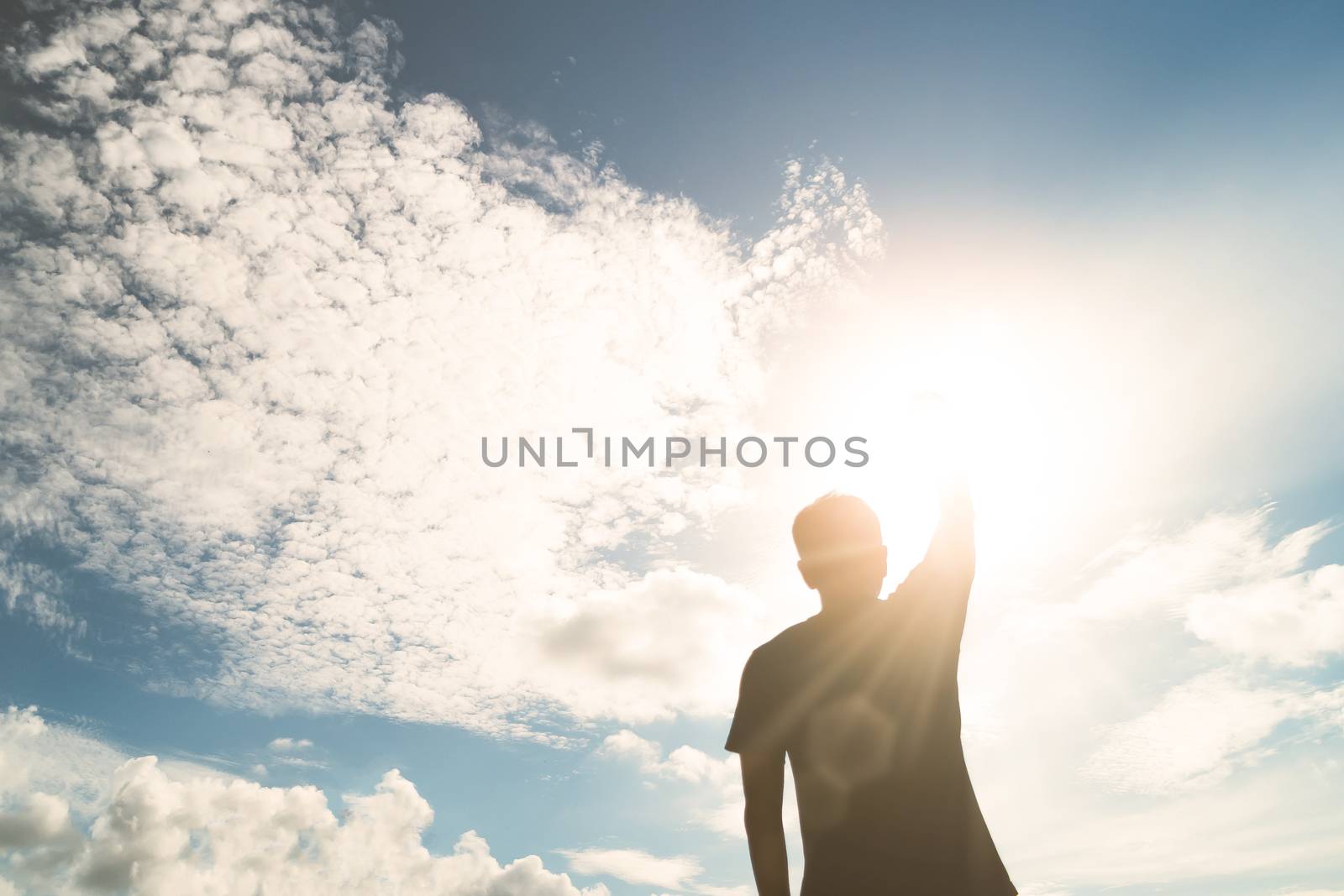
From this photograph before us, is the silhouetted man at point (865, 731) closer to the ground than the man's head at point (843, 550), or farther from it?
closer to the ground

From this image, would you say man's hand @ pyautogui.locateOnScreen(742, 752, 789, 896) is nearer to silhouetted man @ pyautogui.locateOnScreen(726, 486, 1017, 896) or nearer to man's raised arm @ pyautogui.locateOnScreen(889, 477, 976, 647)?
silhouetted man @ pyautogui.locateOnScreen(726, 486, 1017, 896)

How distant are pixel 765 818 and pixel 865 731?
61cm

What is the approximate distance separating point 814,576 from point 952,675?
778 mm

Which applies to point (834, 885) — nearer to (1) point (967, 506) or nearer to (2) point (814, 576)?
(2) point (814, 576)

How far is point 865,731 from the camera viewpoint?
12.0 feet

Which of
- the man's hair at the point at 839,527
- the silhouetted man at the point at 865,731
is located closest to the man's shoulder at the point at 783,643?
the silhouetted man at the point at 865,731

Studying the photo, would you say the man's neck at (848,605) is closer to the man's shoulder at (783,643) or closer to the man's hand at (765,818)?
the man's shoulder at (783,643)

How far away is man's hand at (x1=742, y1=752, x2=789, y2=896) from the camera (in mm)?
3596

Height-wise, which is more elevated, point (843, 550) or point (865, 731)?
point (843, 550)

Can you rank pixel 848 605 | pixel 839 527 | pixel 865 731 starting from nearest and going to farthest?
1. pixel 865 731
2. pixel 848 605
3. pixel 839 527

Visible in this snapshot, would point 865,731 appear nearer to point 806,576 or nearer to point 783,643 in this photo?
point 783,643

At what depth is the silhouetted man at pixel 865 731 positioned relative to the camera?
349 centimetres

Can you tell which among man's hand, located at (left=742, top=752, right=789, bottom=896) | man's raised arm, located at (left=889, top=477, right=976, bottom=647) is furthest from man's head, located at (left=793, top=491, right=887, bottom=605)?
man's hand, located at (left=742, top=752, right=789, bottom=896)

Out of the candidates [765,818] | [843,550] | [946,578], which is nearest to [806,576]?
[843,550]
